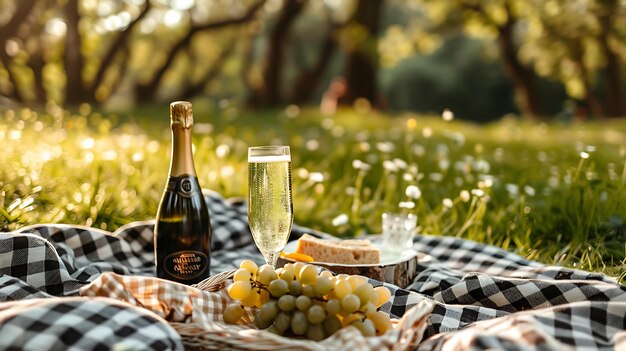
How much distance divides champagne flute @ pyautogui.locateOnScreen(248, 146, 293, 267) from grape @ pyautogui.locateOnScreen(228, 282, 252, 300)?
0.43 metres

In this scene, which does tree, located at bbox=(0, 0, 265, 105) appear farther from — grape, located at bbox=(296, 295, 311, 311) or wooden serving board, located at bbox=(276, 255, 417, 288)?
grape, located at bbox=(296, 295, 311, 311)

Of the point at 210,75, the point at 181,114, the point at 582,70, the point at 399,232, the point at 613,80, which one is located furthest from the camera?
the point at 210,75

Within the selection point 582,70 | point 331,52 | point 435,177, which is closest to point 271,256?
point 435,177

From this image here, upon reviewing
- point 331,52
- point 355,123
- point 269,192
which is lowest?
point 269,192

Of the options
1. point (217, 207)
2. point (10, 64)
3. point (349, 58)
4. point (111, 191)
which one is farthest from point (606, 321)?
point (10, 64)

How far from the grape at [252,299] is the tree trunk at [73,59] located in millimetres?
10037

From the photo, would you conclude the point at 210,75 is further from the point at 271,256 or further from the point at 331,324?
the point at 331,324

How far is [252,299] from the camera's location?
2.12 m

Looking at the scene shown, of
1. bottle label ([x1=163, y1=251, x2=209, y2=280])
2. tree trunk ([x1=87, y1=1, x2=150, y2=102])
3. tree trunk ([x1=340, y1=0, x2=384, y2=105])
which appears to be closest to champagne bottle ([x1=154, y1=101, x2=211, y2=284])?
bottle label ([x1=163, y1=251, x2=209, y2=280])

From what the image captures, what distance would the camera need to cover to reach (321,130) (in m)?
8.48

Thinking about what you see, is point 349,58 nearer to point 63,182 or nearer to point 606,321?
point 63,182

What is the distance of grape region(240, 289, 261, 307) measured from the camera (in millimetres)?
2109

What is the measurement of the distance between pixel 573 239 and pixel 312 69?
51.5 ft

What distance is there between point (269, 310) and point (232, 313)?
0.61 ft
